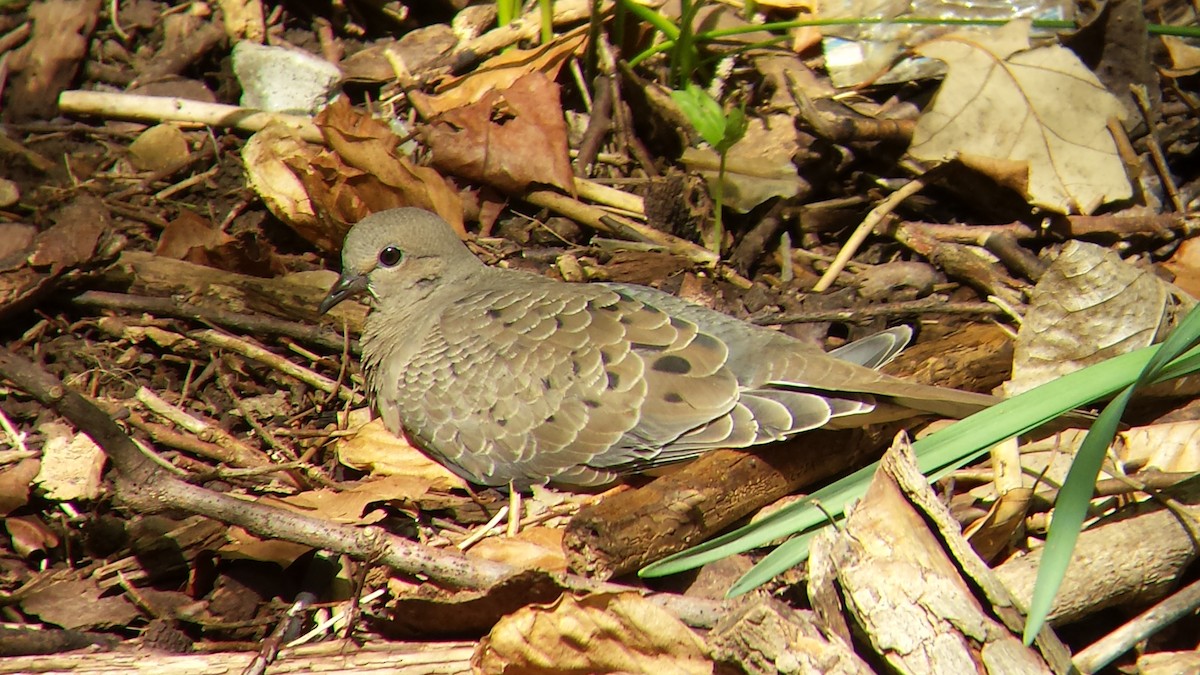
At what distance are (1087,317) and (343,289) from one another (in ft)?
7.81

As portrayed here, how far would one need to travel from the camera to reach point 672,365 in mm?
3326

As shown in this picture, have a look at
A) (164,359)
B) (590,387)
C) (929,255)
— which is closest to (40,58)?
(164,359)

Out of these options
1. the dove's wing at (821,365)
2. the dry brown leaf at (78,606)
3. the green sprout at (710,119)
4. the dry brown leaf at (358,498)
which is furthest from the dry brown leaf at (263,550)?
the green sprout at (710,119)

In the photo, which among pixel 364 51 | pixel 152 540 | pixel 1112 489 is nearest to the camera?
pixel 1112 489

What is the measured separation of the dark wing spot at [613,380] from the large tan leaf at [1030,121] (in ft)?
4.95

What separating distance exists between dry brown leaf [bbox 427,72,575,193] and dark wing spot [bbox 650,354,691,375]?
4.12ft

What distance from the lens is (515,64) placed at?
4.74 metres

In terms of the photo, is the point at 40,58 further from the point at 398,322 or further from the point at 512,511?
the point at 512,511

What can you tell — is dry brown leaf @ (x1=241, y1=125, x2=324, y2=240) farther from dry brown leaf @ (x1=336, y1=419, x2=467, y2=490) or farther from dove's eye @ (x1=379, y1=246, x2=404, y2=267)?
dry brown leaf @ (x1=336, y1=419, x2=467, y2=490)

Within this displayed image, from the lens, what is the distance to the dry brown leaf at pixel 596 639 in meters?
2.63

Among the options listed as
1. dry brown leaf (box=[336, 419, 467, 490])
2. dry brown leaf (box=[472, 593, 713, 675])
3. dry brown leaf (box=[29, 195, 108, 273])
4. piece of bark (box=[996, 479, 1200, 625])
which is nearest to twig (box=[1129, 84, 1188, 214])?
piece of bark (box=[996, 479, 1200, 625])

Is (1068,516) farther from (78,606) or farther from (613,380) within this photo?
(78,606)

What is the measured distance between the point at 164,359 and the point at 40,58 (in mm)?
1793

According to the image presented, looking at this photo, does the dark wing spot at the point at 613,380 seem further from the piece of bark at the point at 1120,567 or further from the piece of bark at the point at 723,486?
the piece of bark at the point at 1120,567
